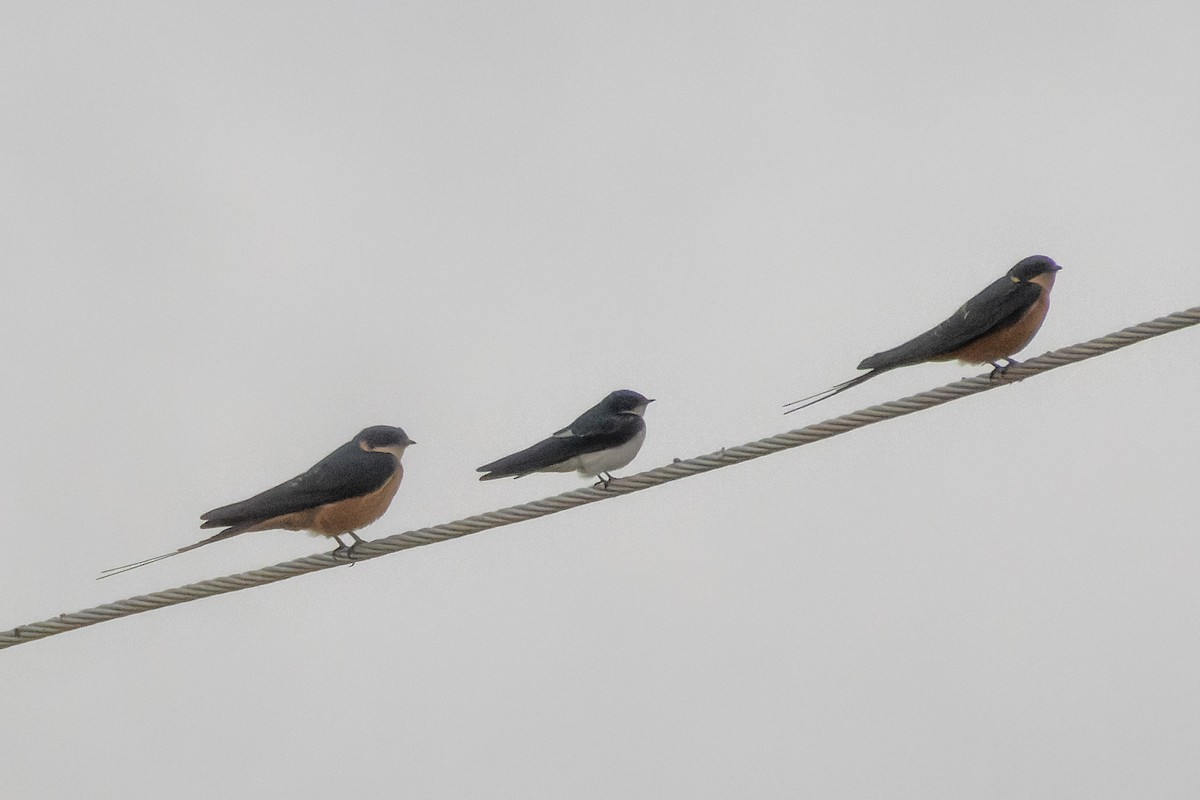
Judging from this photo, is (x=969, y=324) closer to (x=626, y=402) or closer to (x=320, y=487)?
(x=626, y=402)

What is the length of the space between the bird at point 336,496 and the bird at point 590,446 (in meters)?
0.56

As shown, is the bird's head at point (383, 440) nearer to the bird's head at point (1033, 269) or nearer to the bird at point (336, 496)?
the bird at point (336, 496)

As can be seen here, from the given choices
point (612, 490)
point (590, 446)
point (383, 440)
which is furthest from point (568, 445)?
point (612, 490)

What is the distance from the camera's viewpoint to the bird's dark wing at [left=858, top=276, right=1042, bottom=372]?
9.45m

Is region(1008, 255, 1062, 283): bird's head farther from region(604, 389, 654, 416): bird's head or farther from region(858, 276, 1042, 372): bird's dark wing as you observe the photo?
region(604, 389, 654, 416): bird's head

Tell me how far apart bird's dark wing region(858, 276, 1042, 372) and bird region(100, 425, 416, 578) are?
279 centimetres

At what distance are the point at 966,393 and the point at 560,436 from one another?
3.17 m

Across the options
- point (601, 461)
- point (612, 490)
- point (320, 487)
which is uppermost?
point (320, 487)

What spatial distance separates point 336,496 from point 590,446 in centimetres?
149

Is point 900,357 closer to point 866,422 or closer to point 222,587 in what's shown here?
point 866,422

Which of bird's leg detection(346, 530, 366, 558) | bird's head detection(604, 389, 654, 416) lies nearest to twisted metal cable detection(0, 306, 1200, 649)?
bird's leg detection(346, 530, 366, 558)

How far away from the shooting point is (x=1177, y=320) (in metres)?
6.79

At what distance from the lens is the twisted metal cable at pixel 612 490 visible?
6.96 metres

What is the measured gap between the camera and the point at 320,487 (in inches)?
372
